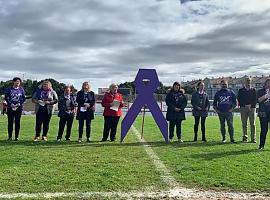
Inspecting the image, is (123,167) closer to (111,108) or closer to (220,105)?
(111,108)

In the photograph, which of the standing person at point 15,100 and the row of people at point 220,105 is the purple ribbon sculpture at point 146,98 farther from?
the standing person at point 15,100

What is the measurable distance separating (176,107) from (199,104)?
828mm

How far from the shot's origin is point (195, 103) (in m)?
12.8

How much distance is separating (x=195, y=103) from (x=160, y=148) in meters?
2.58

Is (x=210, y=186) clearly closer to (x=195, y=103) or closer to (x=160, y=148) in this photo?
(x=160, y=148)

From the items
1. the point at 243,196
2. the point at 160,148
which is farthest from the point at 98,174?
the point at 160,148

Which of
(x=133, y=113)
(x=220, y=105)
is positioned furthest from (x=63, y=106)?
(x=220, y=105)

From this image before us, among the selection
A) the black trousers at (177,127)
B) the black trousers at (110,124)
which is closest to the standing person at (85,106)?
the black trousers at (110,124)

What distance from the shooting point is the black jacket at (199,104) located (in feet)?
41.9

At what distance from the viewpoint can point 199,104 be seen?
12.8 m

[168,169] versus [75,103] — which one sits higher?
[75,103]

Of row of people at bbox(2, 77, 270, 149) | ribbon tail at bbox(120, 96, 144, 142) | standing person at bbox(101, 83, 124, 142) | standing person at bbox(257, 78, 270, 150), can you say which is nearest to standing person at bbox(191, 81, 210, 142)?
row of people at bbox(2, 77, 270, 149)

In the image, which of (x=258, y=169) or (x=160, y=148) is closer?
(x=258, y=169)

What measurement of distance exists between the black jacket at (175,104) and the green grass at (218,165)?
1032 mm
